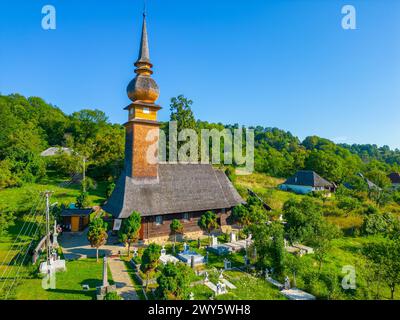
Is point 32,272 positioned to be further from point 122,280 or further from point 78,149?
point 78,149

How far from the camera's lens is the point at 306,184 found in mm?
52688

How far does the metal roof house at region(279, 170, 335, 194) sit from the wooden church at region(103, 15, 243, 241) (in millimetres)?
33505

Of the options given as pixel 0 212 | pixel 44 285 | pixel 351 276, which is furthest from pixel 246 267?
pixel 0 212

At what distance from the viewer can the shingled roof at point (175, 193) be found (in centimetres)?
2136

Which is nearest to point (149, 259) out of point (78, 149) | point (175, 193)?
point (175, 193)

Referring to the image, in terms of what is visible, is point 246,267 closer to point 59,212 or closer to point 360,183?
point 59,212

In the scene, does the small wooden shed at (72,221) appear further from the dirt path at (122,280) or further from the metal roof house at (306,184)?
the metal roof house at (306,184)

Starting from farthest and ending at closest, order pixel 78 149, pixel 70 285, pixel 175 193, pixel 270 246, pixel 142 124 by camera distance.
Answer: pixel 78 149, pixel 175 193, pixel 142 124, pixel 270 246, pixel 70 285

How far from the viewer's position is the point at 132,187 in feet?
72.2

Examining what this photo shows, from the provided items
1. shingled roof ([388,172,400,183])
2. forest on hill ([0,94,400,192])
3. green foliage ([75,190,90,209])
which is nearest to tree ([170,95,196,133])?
forest on hill ([0,94,400,192])

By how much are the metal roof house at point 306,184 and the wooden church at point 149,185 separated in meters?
33.5

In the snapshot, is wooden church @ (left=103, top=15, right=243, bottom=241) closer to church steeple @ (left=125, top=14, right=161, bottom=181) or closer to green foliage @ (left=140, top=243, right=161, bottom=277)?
church steeple @ (left=125, top=14, right=161, bottom=181)

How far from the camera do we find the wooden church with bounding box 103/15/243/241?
21633 millimetres

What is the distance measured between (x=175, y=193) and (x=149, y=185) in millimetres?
2692
